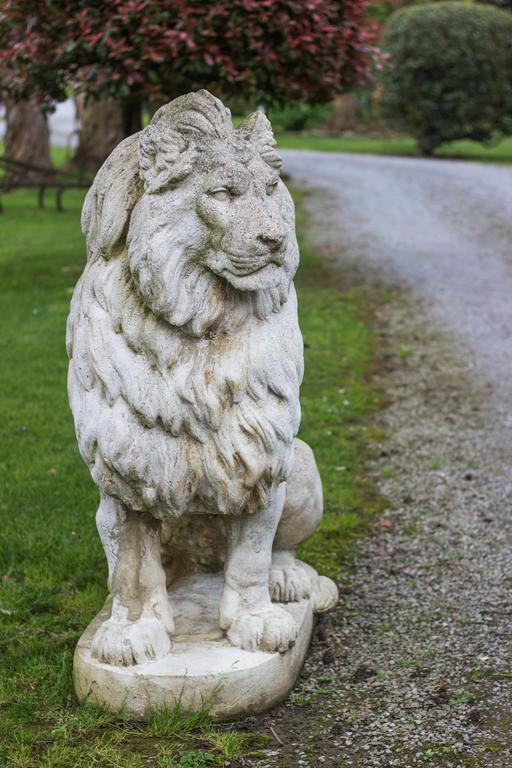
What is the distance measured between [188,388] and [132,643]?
35.9 inches

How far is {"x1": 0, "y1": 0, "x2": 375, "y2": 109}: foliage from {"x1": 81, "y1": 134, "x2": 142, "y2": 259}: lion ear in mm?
4835

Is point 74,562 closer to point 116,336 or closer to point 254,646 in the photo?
point 254,646

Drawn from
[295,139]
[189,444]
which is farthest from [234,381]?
[295,139]

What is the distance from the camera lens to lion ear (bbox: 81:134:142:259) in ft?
11.1

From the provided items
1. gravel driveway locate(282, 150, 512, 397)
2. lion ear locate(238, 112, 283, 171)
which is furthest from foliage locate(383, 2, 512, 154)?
lion ear locate(238, 112, 283, 171)

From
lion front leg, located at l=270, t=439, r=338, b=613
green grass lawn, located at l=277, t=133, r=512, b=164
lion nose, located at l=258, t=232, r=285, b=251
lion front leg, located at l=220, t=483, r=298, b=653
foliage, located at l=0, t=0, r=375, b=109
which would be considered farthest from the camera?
green grass lawn, located at l=277, t=133, r=512, b=164

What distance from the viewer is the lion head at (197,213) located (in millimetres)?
3254

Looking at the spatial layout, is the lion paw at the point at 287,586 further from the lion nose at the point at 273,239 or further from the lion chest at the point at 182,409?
the lion nose at the point at 273,239

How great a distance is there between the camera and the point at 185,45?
8.26 m

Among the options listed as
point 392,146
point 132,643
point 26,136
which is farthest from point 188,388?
point 392,146

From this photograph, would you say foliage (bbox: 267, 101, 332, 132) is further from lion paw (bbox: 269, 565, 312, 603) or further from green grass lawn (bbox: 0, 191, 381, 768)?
lion paw (bbox: 269, 565, 312, 603)

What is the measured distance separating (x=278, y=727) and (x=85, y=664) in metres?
0.69

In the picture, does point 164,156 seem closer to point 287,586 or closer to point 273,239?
point 273,239

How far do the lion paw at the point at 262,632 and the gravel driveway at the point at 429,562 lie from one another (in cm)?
25
